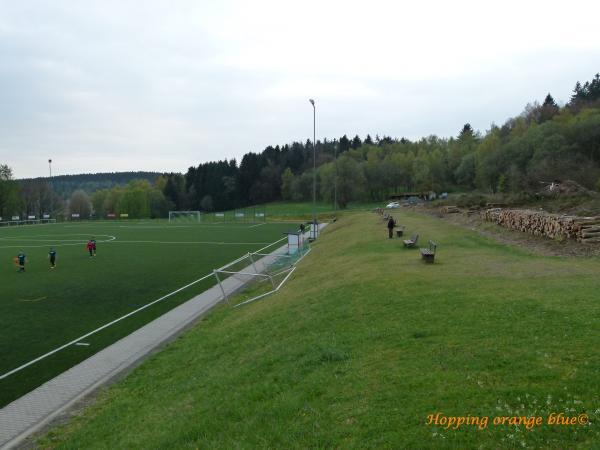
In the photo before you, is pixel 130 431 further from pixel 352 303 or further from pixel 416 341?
pixel 352 303

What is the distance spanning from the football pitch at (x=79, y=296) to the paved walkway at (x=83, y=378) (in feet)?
1.37

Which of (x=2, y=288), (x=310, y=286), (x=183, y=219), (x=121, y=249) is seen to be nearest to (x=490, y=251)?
(x=310, y=286)

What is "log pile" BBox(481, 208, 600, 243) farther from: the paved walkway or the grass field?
the paved walkway

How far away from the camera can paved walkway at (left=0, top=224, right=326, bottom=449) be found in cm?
864

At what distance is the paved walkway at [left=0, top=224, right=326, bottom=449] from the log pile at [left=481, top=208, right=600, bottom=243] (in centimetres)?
1389

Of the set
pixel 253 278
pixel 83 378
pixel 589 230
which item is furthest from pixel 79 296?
pixel 589 230

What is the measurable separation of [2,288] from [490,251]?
2173cm

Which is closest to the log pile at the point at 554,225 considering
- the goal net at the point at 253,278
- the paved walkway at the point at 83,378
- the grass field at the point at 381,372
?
the grass field at the point at 381,372

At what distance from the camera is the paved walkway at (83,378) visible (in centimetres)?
864

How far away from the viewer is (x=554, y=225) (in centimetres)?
1942

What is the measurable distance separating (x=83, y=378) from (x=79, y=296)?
10.4 m

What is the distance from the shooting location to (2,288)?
22391 mm

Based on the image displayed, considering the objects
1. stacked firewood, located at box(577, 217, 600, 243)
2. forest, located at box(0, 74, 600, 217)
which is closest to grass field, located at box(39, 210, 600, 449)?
stacked firewood, located at box(577, 217, 600, 243)

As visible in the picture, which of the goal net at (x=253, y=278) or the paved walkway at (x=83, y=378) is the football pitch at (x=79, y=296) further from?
the goal net at (x=253, y=278)
